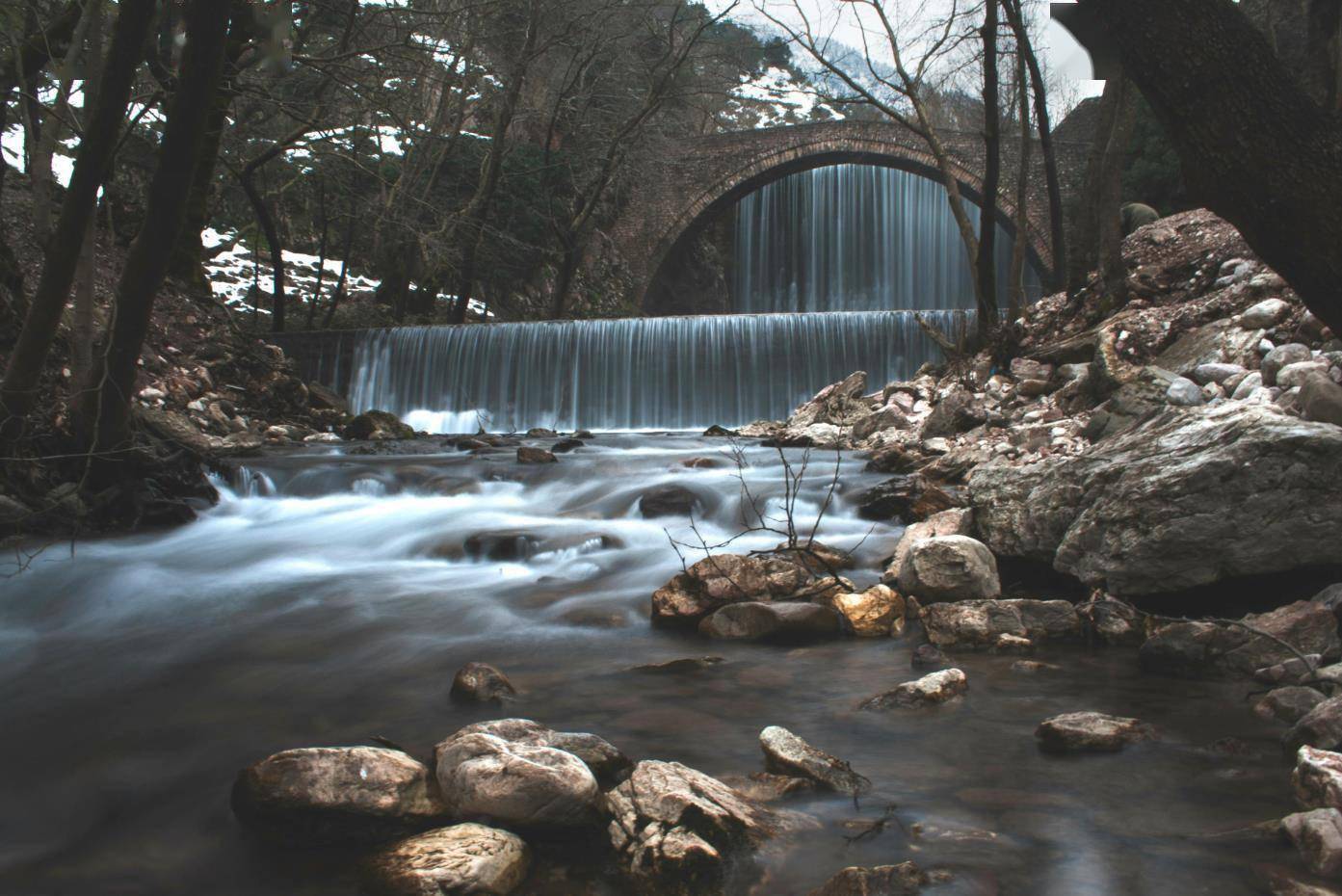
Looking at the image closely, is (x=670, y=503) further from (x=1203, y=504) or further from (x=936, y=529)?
(x=1203, y=504)

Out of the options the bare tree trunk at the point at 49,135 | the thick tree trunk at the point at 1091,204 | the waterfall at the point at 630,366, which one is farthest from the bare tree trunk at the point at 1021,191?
the bare tree trunk at the point at 49,135

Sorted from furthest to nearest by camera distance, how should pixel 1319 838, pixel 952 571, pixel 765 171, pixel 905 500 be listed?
pixel 765 171 → pixel 905 500 → pixel 952 571 → pixel 1319 838

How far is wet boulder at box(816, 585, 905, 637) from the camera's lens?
4.15m

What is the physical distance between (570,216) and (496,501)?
14.5m

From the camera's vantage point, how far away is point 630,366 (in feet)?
53.3

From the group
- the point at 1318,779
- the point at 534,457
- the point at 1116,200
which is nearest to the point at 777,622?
the point at 1318,779

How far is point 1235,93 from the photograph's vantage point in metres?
2.93

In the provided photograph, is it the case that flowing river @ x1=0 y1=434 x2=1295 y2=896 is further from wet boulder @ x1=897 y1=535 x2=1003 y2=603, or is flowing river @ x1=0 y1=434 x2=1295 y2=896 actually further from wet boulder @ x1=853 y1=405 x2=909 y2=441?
wet boulder @ x1=853 y1=405 x2=909 y2=441

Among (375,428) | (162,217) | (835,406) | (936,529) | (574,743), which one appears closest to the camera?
(574,743)

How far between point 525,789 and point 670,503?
4.74 metres

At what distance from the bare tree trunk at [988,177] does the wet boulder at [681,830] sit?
947 centimetres

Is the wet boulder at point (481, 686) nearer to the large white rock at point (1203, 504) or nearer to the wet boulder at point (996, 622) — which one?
the wet boulder at point (996, 622)

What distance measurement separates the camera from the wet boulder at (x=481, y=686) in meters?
3.47

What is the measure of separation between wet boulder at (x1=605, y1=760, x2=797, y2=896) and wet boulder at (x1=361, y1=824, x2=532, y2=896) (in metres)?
0.24
